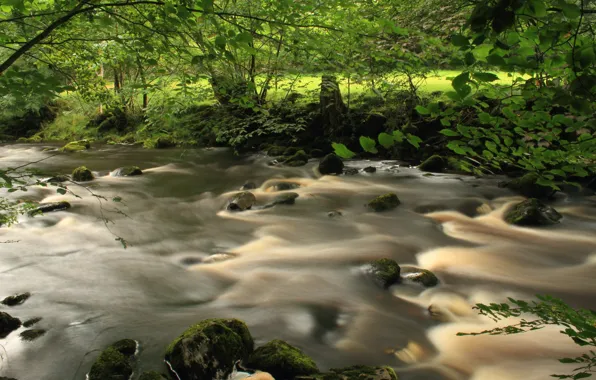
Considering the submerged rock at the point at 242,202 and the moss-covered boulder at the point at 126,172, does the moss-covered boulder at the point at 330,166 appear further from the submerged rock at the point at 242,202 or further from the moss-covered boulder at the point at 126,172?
the moss-covered boulder at the point at 126,172

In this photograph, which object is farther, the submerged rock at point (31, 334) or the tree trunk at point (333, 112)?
the tree trunk at point (333, 112)

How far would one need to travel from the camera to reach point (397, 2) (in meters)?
10.2

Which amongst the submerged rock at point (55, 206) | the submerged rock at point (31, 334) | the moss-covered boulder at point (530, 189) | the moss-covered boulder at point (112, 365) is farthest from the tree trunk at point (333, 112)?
the moss-covered boulder at point (112, 365)

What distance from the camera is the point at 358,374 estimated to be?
359 centimetres

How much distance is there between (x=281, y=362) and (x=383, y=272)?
2.50 meters

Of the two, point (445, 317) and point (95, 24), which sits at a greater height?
point (95, 24)

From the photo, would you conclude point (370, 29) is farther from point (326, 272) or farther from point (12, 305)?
point (12, 305)

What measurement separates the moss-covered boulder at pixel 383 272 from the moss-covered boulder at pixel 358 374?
2.14m

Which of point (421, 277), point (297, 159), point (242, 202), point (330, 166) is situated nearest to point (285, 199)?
point (242, 202)

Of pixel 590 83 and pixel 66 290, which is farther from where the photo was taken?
pixel 66 290

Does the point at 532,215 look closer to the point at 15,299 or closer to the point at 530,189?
the point at 530,189

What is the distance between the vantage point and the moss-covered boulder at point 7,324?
4.45 meters

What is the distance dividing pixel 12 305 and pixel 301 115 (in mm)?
10586

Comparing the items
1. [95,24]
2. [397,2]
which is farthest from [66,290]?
[397,2]
